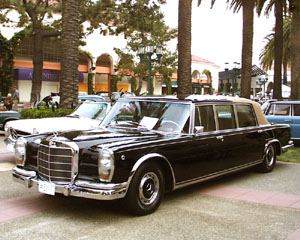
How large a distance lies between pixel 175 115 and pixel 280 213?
209cm

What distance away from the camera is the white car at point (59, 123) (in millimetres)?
8445

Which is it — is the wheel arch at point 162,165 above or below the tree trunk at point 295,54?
below

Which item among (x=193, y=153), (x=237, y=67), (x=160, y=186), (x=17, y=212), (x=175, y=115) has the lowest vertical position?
(x=17, y=212)

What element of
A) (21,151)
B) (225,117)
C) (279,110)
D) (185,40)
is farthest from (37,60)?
(21,151)

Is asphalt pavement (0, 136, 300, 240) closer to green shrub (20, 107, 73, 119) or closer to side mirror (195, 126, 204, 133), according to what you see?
side mirror (195, 126, 204, 133)

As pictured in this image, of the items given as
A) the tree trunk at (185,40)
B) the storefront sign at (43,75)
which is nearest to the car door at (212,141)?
the tree trunk at (185,40)

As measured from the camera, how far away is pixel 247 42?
15.2 meters

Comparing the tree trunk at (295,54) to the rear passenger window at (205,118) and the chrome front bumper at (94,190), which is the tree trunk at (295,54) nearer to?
the rear passenger window at (205,118)

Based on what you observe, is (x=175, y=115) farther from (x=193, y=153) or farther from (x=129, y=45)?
(x=129, y=45)

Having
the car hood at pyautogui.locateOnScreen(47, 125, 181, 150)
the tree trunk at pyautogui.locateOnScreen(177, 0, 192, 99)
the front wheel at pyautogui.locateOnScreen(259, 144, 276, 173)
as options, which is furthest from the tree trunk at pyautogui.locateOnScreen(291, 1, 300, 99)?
the car hood at pyautogui.locateOnScreen(47, 125, 181, 150)

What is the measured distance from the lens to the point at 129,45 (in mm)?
36531

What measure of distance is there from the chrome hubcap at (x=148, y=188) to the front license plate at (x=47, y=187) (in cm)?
111

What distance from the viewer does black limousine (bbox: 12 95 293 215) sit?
15.7 ft

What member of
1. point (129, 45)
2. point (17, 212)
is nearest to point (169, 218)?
point (17, 212)
